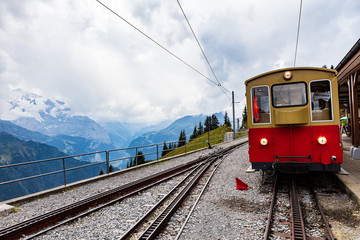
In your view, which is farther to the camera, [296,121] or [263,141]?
[263,141]

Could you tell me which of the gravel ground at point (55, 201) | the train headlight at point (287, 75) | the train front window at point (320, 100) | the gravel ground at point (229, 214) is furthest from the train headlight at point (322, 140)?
the gravel ground at point (55, 201)

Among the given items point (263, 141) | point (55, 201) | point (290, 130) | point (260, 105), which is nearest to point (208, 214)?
point (263, 141)

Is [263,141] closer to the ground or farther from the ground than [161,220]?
farther from the ground

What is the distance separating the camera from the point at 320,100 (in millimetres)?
6418

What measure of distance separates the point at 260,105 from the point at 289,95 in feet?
2.77

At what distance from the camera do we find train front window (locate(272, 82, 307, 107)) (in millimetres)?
6473

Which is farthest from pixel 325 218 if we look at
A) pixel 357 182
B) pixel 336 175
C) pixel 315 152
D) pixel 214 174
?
pixel 214 174

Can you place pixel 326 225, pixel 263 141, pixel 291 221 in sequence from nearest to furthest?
pixel 326 225
pixel 291 221
pixel 263 141

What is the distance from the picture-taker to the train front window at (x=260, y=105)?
684 cm

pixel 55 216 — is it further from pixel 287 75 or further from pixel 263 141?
pixel 287 75

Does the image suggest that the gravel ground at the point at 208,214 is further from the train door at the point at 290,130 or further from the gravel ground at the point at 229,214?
the train door at the point at 290,130

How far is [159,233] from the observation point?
4.51 metres

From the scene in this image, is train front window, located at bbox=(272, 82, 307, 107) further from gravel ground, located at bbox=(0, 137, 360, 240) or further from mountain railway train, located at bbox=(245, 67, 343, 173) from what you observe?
gravel ground, located at bbox=(0, 137, 360, 240)

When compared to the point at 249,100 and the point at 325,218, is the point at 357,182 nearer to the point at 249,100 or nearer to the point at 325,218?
the point at 325,218
